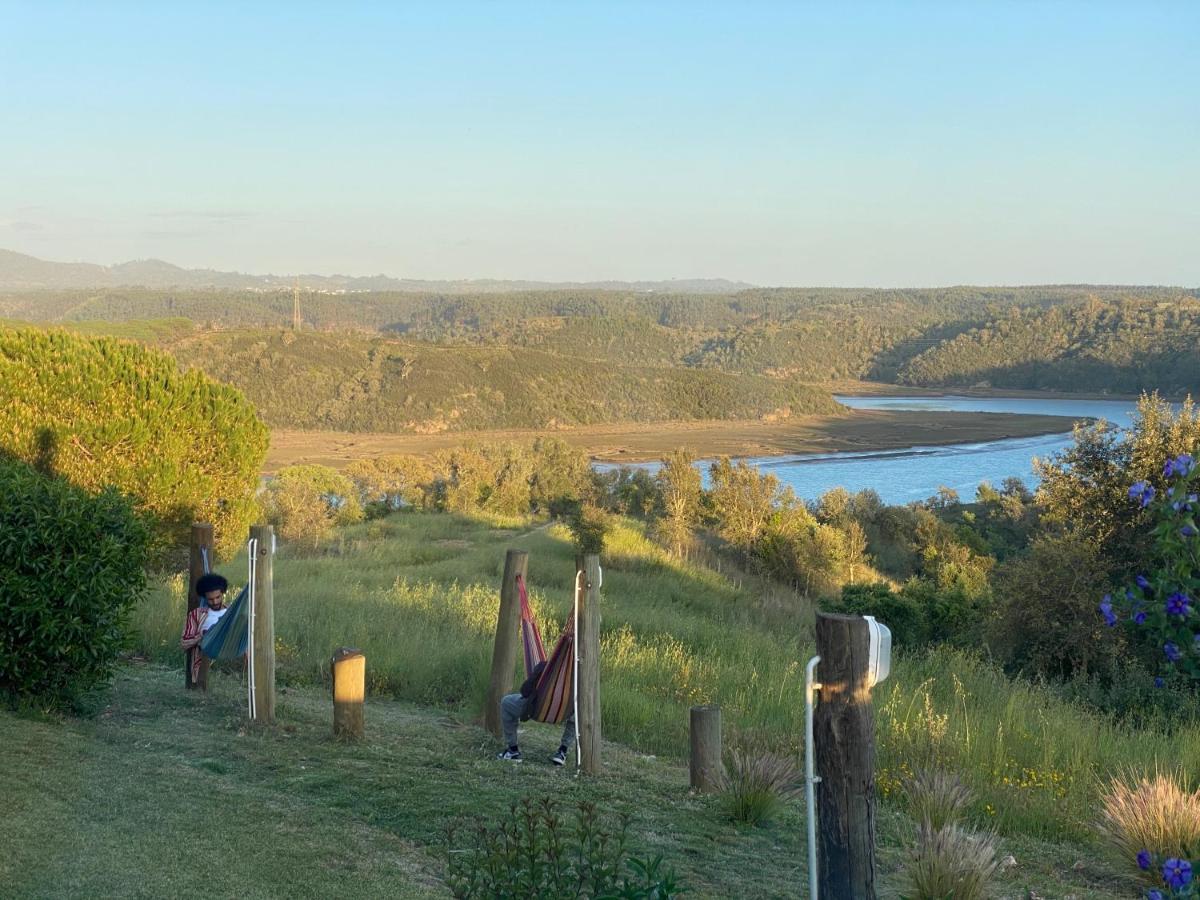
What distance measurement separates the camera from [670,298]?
620ft

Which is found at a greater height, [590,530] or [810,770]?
[810,770]

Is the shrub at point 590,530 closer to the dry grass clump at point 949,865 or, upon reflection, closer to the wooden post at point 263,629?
the wooden post at point 263,629

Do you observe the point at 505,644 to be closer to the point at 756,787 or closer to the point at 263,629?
the point at 263,629

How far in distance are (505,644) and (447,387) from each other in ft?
307

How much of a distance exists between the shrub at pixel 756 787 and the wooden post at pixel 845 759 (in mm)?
1778

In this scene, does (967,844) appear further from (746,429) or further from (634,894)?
(746,429)

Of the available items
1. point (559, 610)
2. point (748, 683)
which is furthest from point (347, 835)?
point (559, 610)

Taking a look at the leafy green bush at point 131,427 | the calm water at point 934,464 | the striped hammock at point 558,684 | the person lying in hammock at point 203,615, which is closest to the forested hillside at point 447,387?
the calm water at point 934,464

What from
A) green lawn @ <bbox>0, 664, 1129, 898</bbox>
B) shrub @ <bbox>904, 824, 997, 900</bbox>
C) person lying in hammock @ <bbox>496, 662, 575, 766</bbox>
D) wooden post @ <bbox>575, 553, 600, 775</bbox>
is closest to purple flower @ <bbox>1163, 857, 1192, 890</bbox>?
A: shrub @ <bbox>904, 824, 997, 900</bbox>

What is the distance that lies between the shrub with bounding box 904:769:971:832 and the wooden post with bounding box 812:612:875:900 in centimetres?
162

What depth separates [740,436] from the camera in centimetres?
10381

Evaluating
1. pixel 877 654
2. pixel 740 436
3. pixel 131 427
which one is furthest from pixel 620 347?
pixel 877 654

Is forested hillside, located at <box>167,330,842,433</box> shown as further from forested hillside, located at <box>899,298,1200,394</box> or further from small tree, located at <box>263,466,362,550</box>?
small tree, located at <box>263,466,362,550</box>

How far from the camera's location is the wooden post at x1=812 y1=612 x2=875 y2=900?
4309 millimetres
